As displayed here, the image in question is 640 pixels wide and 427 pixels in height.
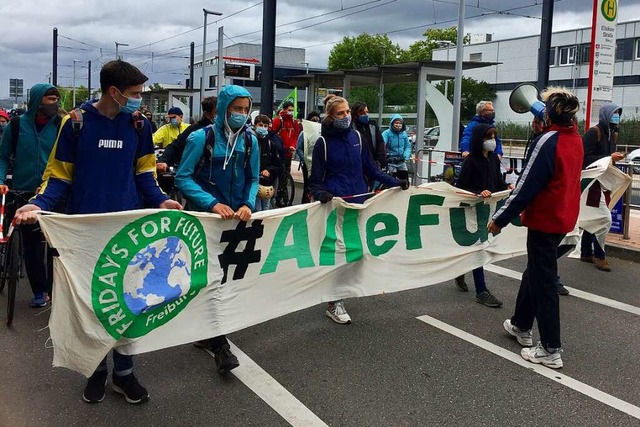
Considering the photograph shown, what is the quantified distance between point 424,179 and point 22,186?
395 inches

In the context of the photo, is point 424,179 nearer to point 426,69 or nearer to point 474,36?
point 426,69

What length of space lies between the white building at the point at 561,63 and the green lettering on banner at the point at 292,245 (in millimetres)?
37966

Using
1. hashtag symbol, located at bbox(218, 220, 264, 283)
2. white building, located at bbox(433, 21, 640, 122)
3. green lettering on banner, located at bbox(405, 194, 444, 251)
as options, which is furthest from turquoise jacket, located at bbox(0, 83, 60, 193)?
white building, located at bbox(433, 21, 640, 122)

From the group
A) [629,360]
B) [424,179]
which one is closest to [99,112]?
[629,360]

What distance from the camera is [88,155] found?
3523 millimetres

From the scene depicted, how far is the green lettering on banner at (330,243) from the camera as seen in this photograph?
4.84m

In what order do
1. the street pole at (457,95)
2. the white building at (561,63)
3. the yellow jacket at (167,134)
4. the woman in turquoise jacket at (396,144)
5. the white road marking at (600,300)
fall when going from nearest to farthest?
the white road marking at (600,300) → the woman in turquoise jacket at (396,144) → the yellow jacket at (167,134) → the street pole at (457,95) → the white building at (561,63)

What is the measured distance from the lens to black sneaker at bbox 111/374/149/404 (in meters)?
3.67

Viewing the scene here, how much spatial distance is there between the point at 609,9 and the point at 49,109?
8226 millimetres

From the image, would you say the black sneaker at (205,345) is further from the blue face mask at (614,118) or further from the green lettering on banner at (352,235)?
the blue face mask at (614,118)

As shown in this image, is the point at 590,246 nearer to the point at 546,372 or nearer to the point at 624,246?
the point at 624,246

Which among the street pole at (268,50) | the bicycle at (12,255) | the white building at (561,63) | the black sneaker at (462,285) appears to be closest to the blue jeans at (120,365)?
the bicycle at (12,255)

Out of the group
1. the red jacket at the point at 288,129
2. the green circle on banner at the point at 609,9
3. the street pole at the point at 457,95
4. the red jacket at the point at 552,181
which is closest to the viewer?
the red jacket at the point at 552,181

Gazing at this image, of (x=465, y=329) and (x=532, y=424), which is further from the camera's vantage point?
(x=465, y=329)
